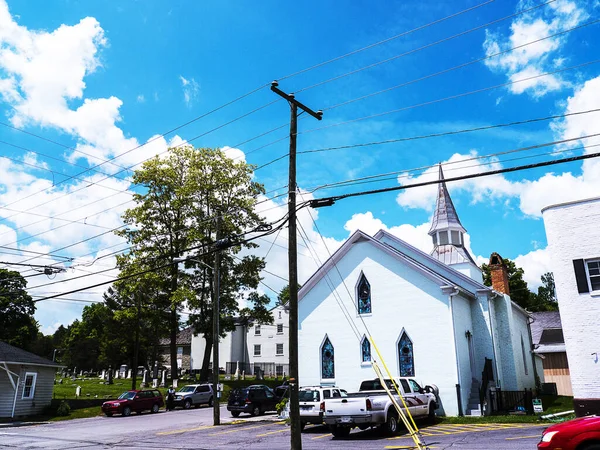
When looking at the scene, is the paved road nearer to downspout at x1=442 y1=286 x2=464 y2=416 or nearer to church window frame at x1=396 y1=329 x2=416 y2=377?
downspout at x1=442 y1=286 x2=464 y2=416

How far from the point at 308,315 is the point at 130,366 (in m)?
49.8

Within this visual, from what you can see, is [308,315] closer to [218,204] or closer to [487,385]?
[487,385]

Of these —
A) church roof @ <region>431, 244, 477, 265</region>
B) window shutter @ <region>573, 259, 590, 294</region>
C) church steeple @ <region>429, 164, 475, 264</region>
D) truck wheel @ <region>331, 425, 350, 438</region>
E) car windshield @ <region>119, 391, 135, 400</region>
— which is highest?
church steeple @ <region>429, 164, 475, 264</region>

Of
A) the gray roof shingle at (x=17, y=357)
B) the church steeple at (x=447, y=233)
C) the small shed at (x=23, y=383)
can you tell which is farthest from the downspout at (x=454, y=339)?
the gray roof shingle at (x=17, y=357)

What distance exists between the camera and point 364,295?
26.8 meters

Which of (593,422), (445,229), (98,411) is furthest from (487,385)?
(98,411)

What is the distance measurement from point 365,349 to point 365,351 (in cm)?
10

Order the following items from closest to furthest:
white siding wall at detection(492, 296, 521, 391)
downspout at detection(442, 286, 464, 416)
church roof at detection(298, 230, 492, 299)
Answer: downspout at detection(442, 286, 464, 416) → church roof at detection(298, 230, 492, 299) → white siding wall at detection(492, 296, 521, 391)

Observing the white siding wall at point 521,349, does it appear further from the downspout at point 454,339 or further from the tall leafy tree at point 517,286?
the tall leafy tree at point 517,286

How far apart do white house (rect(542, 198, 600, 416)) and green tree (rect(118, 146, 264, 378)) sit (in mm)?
24465

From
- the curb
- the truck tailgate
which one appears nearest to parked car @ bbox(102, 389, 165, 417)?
the curb

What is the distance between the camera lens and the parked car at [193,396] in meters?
34.2

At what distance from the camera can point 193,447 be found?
1546 cm

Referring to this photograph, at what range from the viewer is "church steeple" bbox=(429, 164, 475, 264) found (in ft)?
117
